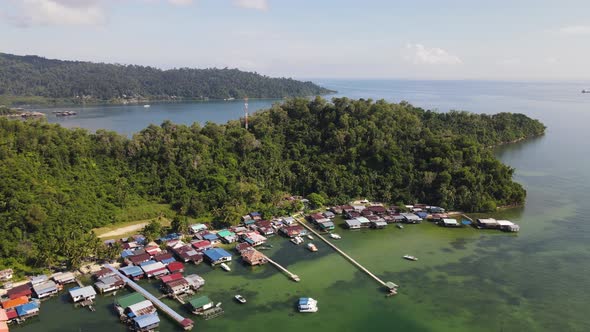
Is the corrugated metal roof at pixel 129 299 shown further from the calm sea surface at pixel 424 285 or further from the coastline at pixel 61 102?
the coastline at pixel 61 102

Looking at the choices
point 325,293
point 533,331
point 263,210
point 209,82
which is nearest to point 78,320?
point 325,293

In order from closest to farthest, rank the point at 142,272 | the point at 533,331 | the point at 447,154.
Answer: the point at 533,331 < the point at 142,272 < the point at 447,154

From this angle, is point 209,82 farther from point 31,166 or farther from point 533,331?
point 533,331

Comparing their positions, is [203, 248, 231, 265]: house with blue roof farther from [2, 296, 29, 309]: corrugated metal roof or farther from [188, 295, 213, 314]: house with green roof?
[2, 296, 29, 309]: corrugated metal roof

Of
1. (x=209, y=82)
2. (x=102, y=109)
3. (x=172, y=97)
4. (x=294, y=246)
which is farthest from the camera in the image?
(x=209, y=82)

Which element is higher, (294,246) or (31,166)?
(31,166)
